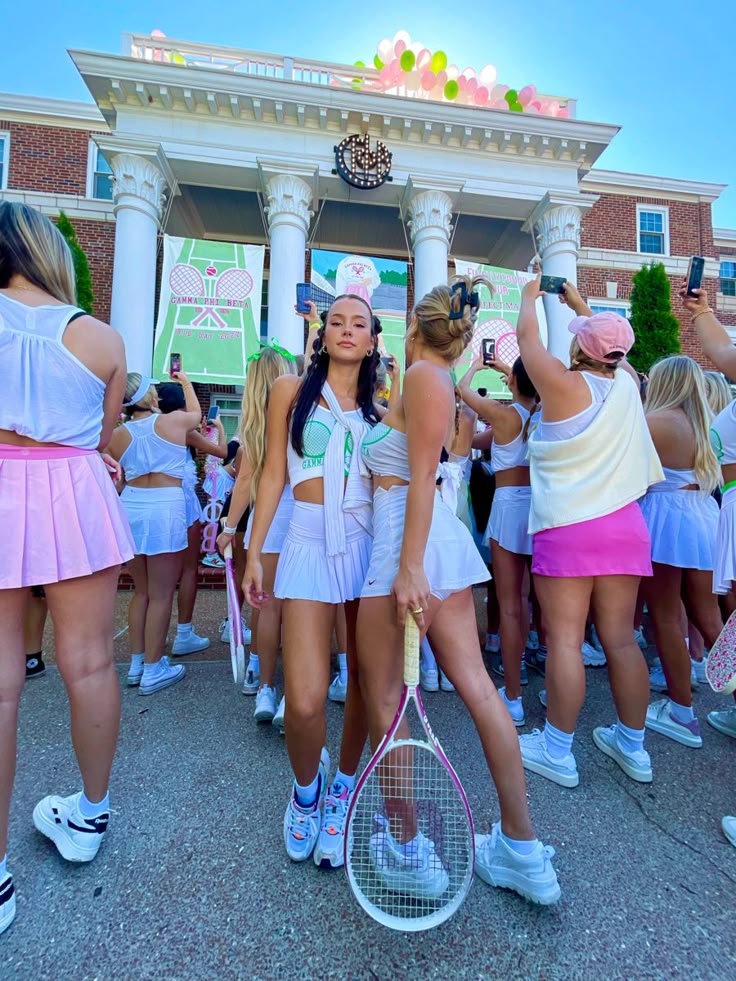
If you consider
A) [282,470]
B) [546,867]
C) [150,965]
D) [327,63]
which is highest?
[327,63]

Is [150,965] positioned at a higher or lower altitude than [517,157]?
lower

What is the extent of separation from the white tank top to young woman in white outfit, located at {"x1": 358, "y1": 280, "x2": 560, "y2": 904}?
3.42 ft

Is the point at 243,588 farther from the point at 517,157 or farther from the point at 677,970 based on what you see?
the point at 517,157

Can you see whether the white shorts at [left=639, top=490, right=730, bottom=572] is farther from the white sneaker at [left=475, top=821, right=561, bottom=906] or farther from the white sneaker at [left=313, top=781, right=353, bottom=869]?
the white sneaker at [left=313, top=781, right=353, bottom=869]

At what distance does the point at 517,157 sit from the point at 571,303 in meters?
11.0

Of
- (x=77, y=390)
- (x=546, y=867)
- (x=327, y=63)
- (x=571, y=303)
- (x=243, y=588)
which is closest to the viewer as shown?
(x=546, y=867)

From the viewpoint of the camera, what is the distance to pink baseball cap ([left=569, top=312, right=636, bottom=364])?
7.41ft

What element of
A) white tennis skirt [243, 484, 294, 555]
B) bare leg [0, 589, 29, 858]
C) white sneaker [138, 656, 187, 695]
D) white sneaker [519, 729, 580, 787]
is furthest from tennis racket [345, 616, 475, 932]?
white sneaker [138, 656, 187, 695]

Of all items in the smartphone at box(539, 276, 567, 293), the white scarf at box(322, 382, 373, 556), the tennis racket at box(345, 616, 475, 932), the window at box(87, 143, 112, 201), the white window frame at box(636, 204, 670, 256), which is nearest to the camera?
the tennis racket at box(345, 616, 475, 932)

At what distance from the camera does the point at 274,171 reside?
32.9 ft

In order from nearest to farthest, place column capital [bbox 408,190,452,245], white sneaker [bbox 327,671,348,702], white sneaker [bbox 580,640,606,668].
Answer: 1. white sneaker [bbox 327,671,348,702]
2. white sneaker [bbox 580,640,606,668]
3. column capital [bbox 408,190,452,245]

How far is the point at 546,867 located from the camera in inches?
63.9

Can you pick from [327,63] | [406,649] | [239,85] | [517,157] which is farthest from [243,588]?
[327,63]

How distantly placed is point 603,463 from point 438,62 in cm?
1283
